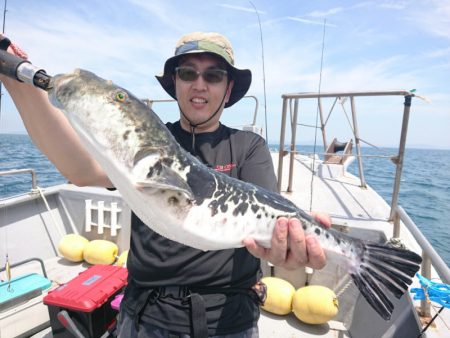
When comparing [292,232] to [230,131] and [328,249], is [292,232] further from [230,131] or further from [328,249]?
[230,131]

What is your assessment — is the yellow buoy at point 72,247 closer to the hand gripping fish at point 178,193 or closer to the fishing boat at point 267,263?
the fishing boat at point 267,263

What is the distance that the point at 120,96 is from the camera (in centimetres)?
172

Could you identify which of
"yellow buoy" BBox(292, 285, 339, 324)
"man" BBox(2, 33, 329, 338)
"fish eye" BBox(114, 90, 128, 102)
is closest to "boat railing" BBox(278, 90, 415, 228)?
"yellow buoy" BBox(292, 285, 339, 324)

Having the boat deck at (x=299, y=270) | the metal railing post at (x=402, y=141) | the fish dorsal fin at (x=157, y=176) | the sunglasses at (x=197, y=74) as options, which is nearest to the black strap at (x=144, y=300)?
the fish dorsal fin at (x=157, y=176)

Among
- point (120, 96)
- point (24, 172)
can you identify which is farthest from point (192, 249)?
point (24, 172)

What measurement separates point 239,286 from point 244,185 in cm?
80

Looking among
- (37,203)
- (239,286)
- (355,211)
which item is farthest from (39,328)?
(355,211)

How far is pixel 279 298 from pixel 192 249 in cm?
305

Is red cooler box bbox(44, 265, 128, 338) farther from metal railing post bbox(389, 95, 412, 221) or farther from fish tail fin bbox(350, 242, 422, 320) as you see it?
metal railing post bbox(389, 95, 412, 221)

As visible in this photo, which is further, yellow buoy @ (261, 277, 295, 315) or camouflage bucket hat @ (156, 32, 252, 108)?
yellow buoy @ (261, 277, 295, 315)

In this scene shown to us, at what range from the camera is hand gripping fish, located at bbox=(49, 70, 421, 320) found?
5.41 ft

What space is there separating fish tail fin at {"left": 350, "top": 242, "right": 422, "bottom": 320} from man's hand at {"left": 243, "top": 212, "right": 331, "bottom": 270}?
14.2 inches

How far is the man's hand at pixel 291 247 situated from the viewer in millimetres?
1972

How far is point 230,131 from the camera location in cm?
269
